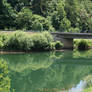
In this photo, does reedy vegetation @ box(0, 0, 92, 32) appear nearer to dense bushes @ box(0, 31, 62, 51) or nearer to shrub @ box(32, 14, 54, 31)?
shrub @ box(32, 14, 54, 31)

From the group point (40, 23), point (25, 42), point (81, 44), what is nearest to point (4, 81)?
point (25, 42)

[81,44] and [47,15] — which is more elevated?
[47,15]

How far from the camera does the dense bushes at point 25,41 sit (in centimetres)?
5234

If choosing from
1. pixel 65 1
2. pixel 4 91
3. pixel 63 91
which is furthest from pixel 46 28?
pixel 4 91

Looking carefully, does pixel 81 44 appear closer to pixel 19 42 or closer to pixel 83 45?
pixel 83 45

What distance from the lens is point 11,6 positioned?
254ft

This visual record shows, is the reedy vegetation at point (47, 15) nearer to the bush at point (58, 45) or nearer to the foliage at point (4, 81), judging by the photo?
the bush at point (58, 45)

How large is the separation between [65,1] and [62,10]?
9.28 metres

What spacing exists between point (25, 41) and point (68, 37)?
17.7 meters

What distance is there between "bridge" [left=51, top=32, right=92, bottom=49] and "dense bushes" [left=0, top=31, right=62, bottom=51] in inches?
290

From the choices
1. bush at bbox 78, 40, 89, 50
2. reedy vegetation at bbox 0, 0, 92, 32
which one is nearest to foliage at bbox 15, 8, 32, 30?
reedy vegetation at bbox 0, 0, 92, 32

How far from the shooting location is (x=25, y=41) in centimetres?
5225

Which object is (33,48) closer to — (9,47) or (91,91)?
(9,47)

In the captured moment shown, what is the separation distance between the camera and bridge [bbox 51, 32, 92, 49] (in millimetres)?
64375
